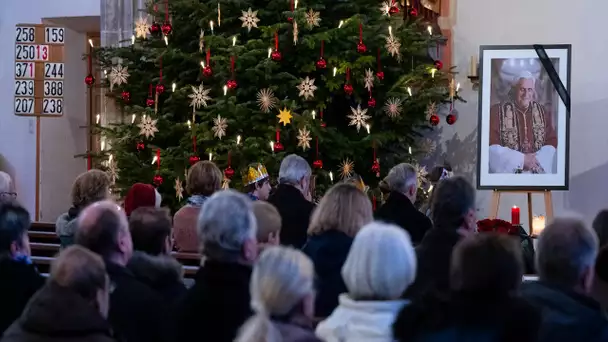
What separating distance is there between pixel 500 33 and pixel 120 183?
426 centimetres

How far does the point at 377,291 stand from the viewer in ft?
10.0

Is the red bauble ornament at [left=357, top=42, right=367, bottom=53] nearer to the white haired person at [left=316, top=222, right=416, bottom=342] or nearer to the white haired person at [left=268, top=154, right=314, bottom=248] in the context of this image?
the white haired person at [left=268, top=154, right=314, bottom=248]

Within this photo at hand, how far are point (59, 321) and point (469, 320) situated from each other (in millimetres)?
1210

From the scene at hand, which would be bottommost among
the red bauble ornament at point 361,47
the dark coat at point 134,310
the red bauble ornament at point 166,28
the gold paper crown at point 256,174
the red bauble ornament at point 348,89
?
the dark coat at point 134,310

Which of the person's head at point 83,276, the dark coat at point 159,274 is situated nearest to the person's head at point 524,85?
the dark coat at point 159,274

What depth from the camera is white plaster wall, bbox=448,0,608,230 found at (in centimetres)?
997

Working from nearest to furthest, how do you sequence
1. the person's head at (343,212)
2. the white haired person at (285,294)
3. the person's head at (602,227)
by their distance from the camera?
the white haired person at (285,294), the person's head at (602,227), the person's head at (343,212)

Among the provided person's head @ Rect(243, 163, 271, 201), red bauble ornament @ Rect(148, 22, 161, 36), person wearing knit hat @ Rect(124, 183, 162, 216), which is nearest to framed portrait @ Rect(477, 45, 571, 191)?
person's head @ Rect(243, 163, 271, 201)

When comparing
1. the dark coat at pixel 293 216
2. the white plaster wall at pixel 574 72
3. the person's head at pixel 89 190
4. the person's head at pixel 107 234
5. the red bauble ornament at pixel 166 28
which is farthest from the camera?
the white plaster wall at pixel 574 72

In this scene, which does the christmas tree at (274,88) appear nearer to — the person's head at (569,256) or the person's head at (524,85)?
the person's head at (524,85)

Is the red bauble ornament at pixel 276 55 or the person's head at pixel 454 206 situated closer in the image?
the person's head at pixel 454 206

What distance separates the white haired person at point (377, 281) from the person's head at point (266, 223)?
1472mm

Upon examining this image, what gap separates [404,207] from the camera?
19.1ft

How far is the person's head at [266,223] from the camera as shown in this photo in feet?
14.9
